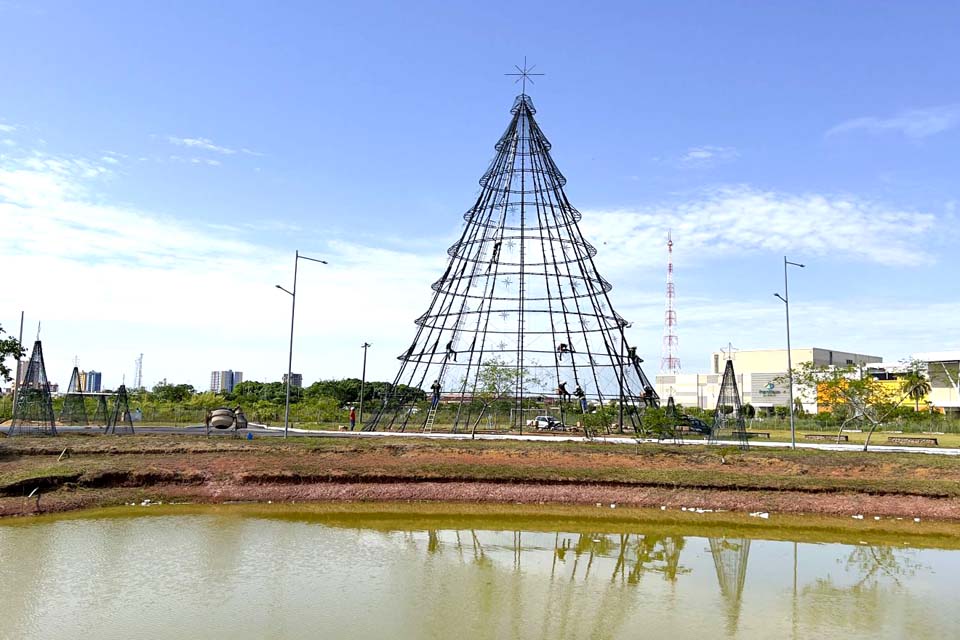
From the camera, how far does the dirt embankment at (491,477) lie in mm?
26297

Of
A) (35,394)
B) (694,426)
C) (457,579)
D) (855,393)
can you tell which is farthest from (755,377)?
(457,579)

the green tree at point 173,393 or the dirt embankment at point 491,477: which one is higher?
the green tree at point 173,393

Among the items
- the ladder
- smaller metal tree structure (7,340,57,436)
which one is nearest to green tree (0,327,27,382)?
smaller metal tree structure (7,340,57,436)

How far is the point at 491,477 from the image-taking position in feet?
95.2

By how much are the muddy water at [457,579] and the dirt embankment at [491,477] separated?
9.97ft

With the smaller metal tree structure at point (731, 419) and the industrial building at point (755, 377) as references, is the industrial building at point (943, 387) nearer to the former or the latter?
the industrial building at point (755, 377)

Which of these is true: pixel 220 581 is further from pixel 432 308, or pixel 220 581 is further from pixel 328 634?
pixel 432 308

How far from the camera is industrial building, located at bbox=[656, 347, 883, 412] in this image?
116188mm

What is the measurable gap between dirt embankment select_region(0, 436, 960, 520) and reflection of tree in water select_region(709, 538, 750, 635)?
5466mm

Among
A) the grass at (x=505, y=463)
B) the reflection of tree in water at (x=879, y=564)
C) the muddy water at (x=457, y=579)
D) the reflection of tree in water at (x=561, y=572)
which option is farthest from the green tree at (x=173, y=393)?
the reflection of tree in water at (x=879, y=564)

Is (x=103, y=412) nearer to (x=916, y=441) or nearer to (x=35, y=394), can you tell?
(x=35, y=394)

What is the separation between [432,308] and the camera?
168 ft

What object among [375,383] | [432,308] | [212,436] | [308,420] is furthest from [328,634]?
[375,383]

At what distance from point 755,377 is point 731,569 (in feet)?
360
